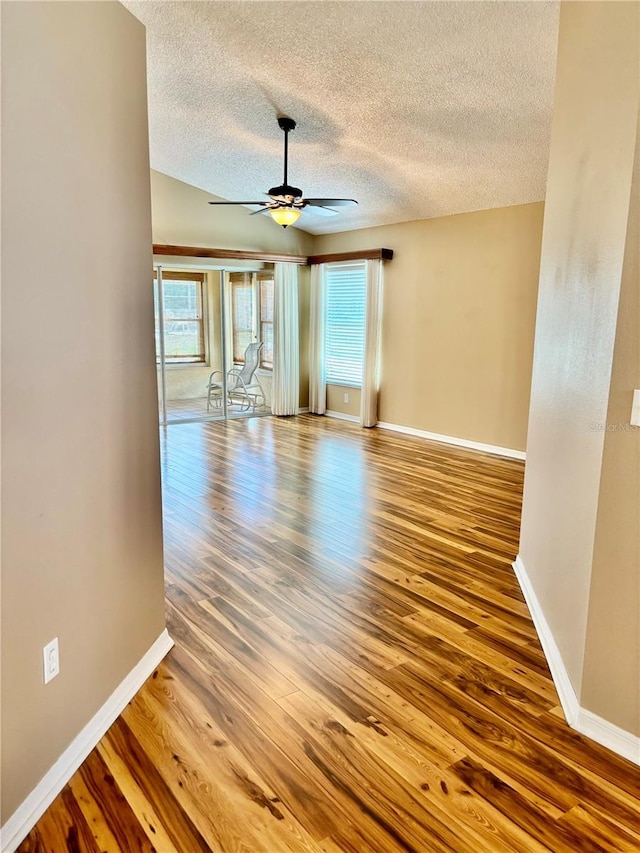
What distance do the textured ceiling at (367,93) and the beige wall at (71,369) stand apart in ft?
5.85

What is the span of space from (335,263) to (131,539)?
Result: 255 inches

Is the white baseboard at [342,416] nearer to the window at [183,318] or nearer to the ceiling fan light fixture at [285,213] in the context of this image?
the window at [183,318]

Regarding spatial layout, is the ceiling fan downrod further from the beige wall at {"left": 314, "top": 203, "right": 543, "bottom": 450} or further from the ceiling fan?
the beige wall at {"left": 314, "top": 203, "right": 543, "bottom": 450}

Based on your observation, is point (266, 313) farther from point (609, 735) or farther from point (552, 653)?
point (609, 735)

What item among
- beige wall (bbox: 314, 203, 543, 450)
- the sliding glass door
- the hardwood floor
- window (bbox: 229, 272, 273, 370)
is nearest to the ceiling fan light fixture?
beige wall (bbox: 314, 203, 543, 450)

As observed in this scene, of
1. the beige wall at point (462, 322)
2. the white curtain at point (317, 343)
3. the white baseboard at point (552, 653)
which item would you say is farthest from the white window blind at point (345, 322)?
the white baseboard at point (552, 653)

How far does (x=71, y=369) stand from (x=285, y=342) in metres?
6.54

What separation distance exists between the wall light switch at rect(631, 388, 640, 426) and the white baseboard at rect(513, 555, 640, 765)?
1049 mm

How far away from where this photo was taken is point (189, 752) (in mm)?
1858

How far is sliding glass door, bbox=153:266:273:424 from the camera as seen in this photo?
7.64 meters

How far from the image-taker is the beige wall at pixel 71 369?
4.85 feet

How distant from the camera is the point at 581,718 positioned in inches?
78.4

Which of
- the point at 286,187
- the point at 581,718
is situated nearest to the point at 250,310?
the point at 286,187

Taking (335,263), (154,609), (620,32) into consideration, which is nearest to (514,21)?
(620,32)
